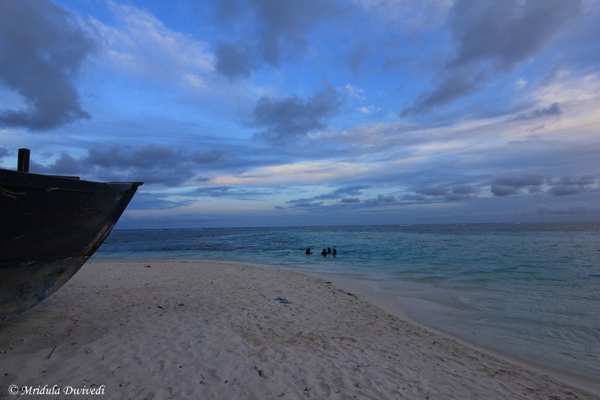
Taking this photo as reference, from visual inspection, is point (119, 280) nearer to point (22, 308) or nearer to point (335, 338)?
point (22, 308)

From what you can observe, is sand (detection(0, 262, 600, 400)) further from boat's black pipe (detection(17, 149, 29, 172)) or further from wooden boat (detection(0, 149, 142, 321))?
boat's black pipe (detection(17, 149, 29, 172))

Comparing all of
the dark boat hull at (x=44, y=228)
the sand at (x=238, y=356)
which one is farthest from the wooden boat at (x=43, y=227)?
the sand at (x=238, y=356)

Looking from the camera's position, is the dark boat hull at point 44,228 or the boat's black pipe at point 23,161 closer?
the dark boat hull at point 44,228

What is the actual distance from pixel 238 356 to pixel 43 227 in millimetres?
3489

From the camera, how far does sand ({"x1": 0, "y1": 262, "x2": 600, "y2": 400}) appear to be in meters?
3.77

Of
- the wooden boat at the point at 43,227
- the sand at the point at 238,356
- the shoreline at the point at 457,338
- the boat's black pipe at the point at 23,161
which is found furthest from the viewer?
the boat's black pipe at the point at 23,161

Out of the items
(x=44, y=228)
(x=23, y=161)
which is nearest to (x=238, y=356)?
(x=44, y=228)

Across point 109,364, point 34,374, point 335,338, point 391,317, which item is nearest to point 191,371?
point 109,364

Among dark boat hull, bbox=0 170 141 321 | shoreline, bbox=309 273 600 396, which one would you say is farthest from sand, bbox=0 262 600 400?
dark boat hull, bbox=0 170 141 321

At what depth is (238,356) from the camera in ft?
15.2

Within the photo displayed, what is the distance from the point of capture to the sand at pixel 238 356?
149 inches

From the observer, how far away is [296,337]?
5695 mm

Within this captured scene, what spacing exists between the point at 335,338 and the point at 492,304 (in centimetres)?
665

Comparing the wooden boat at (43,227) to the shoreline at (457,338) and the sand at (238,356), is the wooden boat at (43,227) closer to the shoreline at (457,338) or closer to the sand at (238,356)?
the sand at (238,356)
